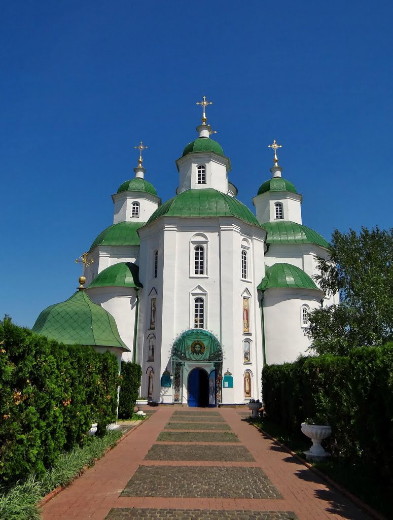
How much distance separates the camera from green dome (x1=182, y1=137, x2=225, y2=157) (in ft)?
123

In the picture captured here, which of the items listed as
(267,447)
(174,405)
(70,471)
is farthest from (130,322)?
(70,471)

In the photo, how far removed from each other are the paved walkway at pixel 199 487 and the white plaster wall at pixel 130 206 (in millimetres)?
31090

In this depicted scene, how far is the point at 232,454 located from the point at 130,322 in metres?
21.6

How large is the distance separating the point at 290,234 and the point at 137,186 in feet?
52.9

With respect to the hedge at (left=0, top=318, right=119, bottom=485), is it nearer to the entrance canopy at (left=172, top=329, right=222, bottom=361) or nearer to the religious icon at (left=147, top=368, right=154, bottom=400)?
the entrance canopy at (left=172, top=329, right=222, bottom=361)

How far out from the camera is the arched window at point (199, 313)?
30047 millimetres

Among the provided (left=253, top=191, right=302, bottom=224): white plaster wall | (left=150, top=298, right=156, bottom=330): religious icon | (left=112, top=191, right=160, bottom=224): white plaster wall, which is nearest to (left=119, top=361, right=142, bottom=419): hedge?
(left=150, top=298, right=156, bottom=330): religious icon

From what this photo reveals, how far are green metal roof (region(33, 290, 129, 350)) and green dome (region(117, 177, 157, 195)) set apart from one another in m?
27.2

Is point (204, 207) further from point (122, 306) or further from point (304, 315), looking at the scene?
point (304, 315)

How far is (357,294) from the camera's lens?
23016mm

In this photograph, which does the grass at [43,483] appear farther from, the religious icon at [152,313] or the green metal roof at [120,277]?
the green metal roof at [120,277]

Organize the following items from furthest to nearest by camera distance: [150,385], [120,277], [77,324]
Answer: [120,277] → [150,385] → [77,324]

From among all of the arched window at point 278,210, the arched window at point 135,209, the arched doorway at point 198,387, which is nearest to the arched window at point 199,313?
the arched doorway at point 198,387

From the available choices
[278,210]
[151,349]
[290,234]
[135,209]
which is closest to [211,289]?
[151,349]
